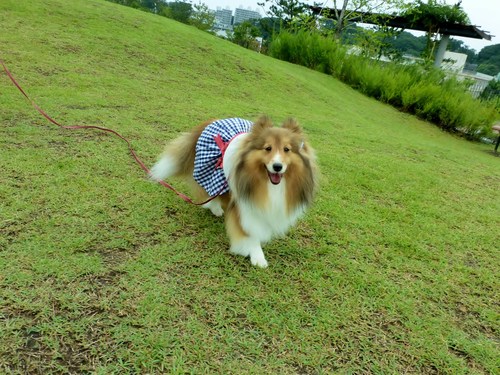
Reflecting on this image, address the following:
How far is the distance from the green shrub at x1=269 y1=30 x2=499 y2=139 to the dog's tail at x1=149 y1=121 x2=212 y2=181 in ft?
31.7

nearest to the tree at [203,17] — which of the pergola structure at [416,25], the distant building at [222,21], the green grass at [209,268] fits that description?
the distant building at [222,21]

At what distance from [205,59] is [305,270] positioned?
727cm

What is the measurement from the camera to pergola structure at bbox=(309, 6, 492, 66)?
1591 cm

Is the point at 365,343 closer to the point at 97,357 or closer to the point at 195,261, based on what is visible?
the point at 195,261

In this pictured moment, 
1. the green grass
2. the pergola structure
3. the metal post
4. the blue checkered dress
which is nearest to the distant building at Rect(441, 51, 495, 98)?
the metal post

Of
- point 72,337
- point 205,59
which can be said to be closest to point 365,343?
point 72,337

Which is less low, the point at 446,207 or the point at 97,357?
the point at 446,207

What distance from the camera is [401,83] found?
11.4 meters

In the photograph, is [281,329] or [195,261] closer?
[281,329]

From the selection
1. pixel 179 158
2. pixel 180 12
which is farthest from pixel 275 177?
pixel 180 12

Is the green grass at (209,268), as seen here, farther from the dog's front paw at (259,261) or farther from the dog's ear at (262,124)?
the dog's ear at (262,124)

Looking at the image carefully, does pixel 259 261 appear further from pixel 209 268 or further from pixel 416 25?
pixel 416 25

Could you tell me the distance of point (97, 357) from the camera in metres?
1.64

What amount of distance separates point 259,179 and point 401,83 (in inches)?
419
